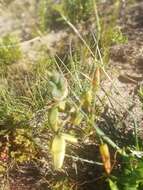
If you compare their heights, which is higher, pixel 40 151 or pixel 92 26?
pixel 92 26

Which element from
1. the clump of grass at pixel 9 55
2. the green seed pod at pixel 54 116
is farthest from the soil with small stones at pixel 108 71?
the green seed pod at pixel 54 116

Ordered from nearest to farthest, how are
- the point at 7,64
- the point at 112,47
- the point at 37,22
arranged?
1. the point at 112,47
2. the point at 7,64
3. the point at 37,22

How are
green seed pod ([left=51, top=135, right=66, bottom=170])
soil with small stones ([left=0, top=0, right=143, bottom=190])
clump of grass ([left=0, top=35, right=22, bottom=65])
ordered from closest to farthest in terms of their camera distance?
1. green seed pod ([left=51, top=135, right=66, bottom=170])
2. soil with small stones ([left=0, top=0, right=143, bottom=190])
3. clump of grass ([left=0, top=35, right=22, bottom=65])

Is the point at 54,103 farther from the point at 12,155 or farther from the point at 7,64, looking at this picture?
the point at 7,64

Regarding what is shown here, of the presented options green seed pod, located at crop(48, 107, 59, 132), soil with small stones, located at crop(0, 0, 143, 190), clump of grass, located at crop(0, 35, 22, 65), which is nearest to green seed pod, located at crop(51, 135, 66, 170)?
green seed pod, located at crop(48, 107, 59, 132)

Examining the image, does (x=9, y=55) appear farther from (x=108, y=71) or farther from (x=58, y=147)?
(x=58, y=147)

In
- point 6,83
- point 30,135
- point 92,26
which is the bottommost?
point 30,135

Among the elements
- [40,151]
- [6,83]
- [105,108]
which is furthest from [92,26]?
[40,151]

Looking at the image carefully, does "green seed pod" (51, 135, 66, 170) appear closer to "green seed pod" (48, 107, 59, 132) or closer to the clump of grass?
"green seed pod" (48, 107, 59, 132)

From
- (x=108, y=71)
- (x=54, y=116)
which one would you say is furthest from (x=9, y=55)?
(x=54, y=116)
